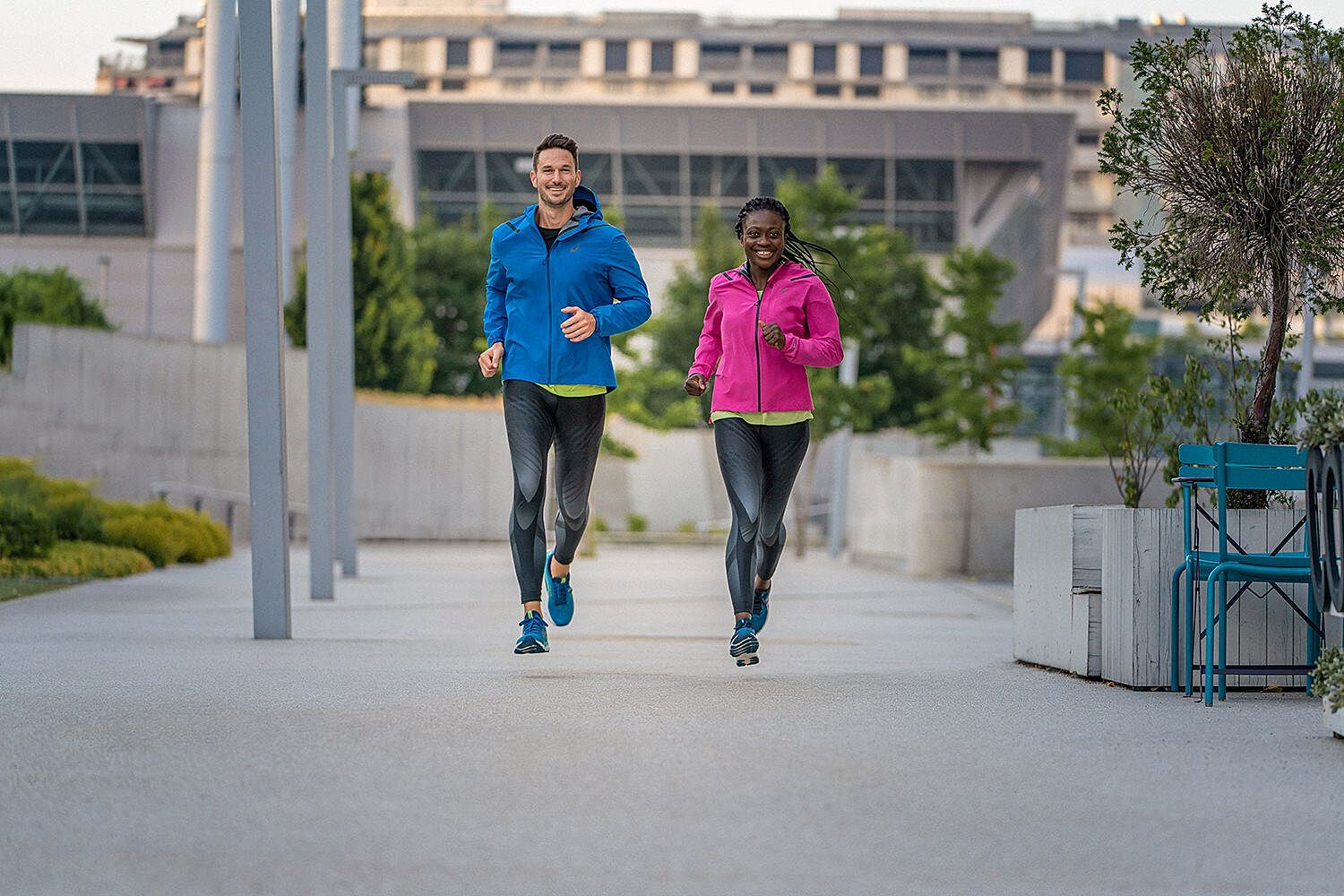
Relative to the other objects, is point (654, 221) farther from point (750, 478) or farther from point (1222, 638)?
point (1222, 638)

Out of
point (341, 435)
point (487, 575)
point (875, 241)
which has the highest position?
point (875, 241)

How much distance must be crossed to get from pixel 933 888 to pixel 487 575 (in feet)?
57.4

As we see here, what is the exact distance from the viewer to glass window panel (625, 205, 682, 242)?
62.3 metres

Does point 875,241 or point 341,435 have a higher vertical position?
point 875,241

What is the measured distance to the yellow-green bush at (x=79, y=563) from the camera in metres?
15.3

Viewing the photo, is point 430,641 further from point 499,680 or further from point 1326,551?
point 1326,551

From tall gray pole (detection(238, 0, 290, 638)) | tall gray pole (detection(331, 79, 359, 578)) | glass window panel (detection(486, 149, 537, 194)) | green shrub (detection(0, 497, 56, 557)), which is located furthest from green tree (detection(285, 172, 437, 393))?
tall gray pole (detection(238, 0, 290, 638))

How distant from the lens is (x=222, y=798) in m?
4.67

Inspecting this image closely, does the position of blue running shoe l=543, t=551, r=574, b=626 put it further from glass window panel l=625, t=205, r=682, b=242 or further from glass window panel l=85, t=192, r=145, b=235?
glass window panel l=625, t=205, r=682, b=242

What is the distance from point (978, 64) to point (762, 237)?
99543 millimetres

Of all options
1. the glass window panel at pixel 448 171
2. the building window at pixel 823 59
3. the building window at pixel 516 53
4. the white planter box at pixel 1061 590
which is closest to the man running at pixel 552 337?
the white planter box at pixel 1061 590

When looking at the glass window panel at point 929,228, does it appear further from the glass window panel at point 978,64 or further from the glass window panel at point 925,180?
the glass window panel at point 978,64

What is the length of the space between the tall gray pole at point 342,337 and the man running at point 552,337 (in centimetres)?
986

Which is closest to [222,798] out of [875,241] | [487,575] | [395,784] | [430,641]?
[395,784]
